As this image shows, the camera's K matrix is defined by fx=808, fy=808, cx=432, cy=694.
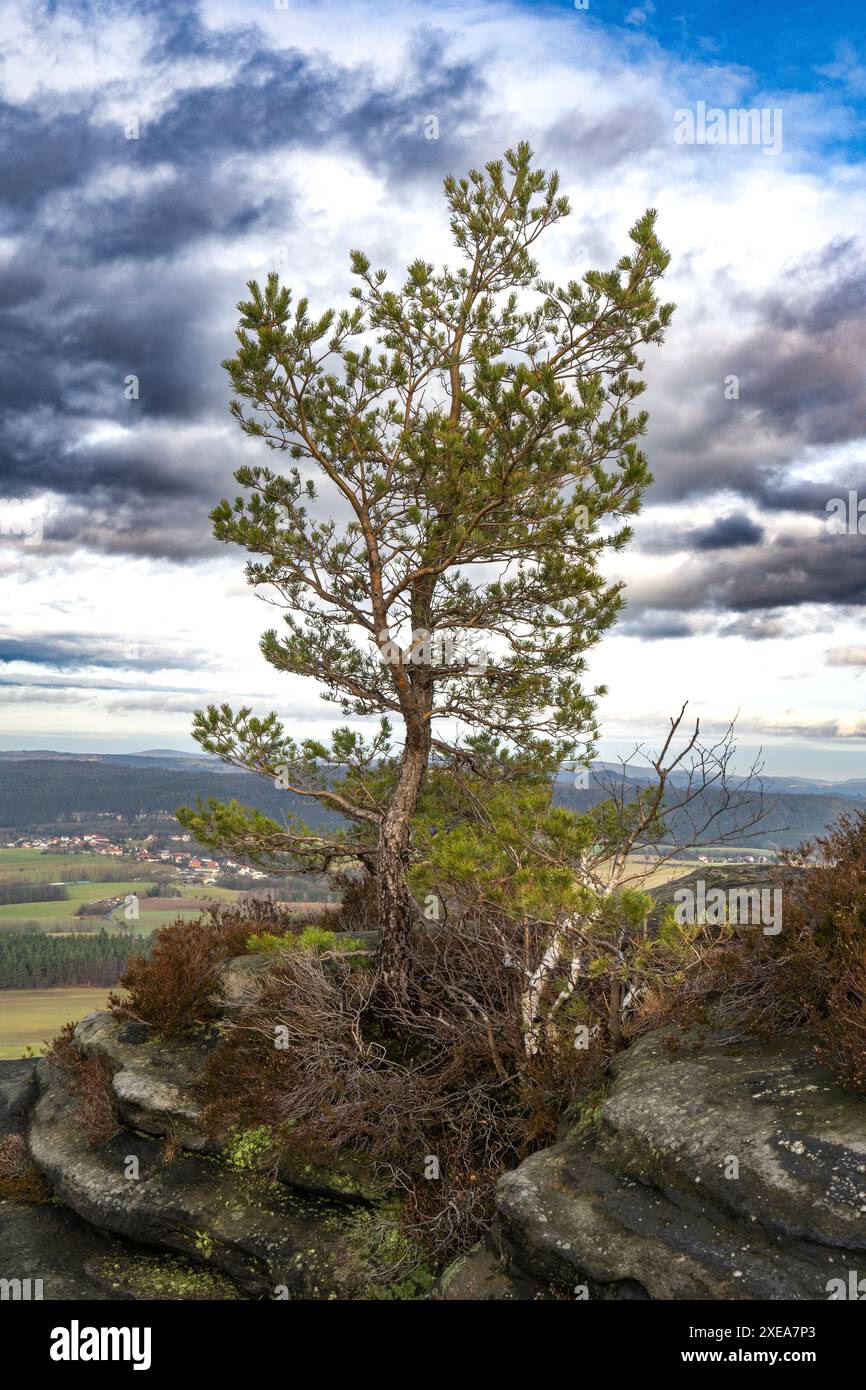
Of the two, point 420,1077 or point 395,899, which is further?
point 395,899

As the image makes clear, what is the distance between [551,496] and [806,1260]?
745cm

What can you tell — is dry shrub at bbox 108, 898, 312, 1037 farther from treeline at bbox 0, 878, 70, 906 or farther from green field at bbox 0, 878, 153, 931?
treeline at bbox 0, 878, 70, 906

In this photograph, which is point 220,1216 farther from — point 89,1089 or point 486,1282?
point 486,1282

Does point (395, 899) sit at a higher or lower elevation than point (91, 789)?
higher

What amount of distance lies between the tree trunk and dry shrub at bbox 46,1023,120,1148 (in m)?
3.36

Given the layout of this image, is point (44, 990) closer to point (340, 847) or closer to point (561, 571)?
point (340, 847)

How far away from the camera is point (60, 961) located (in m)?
39.2

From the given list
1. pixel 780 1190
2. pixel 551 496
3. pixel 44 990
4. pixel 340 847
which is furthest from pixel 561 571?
pixel 44 990

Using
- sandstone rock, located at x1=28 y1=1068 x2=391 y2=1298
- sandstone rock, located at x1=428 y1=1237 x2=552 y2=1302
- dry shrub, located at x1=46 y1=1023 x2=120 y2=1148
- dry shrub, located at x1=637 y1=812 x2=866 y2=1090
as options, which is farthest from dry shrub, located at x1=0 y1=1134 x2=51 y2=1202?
dry shrub, located at x1=637 y1=812 x2=866 y2=1090

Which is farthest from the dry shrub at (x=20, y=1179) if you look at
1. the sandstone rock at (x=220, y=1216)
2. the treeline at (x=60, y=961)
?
the treeline at (x=60, y=961)

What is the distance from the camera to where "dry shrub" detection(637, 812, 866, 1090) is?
547cm

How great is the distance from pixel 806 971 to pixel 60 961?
40665mm

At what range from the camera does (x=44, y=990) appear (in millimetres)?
36344

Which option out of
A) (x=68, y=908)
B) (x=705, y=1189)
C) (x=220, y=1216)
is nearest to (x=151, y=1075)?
(x=220, y=1216)
